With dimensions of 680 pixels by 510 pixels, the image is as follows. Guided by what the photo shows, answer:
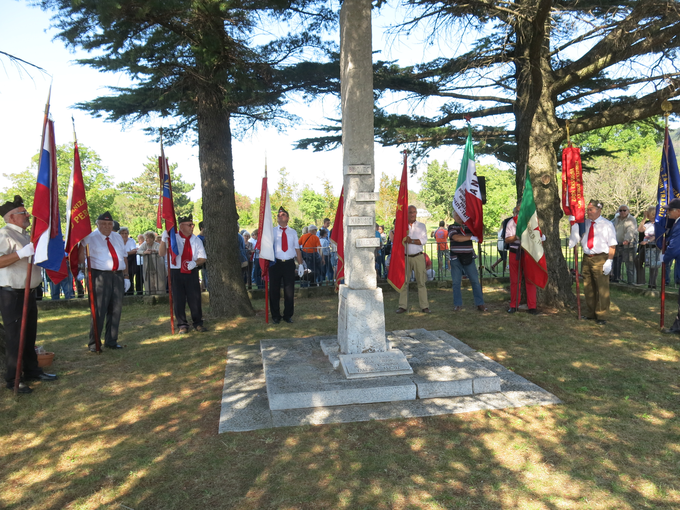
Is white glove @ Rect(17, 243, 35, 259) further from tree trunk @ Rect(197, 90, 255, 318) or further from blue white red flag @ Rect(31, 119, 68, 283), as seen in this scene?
tree trunk @ Rect(197, 90, 255, 318)

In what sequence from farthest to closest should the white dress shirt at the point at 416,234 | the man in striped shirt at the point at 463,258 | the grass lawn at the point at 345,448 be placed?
the white dress shirt at the point at 416,234 → the man in striped shirt at the point at 463,258 → the grass lawn at the point at 345,448

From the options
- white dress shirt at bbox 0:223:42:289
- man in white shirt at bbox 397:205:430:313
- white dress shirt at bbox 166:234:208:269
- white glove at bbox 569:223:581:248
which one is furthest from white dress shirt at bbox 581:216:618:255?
white dress shirt at bbox 0:223:42:289

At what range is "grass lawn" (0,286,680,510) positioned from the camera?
344 cm

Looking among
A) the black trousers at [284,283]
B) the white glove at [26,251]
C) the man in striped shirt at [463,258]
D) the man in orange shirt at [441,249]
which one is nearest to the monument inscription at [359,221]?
the white glove at [26,251]

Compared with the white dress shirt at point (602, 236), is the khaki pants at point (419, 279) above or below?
below

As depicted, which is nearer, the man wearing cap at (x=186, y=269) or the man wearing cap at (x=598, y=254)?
the man wearing cap at (x=598, y=254)

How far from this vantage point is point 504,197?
43875 millimetres

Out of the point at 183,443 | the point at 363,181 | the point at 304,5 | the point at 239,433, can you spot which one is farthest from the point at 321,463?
the point at 304,5

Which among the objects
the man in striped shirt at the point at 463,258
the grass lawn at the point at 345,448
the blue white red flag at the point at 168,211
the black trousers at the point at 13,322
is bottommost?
the grass lawn at the point at 345,448

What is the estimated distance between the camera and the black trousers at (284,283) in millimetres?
9461

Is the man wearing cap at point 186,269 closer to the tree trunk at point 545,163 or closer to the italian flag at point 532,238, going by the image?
the italian flag at point 532,238

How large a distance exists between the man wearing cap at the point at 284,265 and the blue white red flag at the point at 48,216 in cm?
396

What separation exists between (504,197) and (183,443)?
43.2 m

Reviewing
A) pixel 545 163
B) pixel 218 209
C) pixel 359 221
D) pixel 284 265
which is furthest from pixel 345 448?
pixel 545 163
